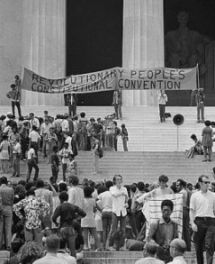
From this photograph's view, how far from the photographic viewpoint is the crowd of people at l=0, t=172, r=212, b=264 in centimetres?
1413

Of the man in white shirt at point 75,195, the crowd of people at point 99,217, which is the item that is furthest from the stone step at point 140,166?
the man in white shirt at point 75,195

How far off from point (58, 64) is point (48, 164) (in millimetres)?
13730

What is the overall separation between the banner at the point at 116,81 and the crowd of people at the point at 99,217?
46.3ft

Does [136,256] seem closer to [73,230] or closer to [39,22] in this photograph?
[73,230]

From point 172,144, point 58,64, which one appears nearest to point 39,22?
point 58,64

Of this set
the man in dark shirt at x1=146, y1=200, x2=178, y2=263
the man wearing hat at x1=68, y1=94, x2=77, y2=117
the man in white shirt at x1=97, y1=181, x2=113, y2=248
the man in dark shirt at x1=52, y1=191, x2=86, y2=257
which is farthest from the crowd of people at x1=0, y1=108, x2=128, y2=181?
the man in dark shirt at x1=146, y1=200, x2=178, y2=263

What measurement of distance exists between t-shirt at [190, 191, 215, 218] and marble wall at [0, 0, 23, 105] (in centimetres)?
2883

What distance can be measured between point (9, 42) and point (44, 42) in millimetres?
4502

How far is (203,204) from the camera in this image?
14.5 metres

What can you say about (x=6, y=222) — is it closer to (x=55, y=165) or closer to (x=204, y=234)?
(x=204, y=234)

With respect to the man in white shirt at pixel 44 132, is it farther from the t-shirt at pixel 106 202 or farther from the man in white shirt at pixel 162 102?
the t-shirt at pixel 106 202

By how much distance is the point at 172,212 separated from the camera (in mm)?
14164

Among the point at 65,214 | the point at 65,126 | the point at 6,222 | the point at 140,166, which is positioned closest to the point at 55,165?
the point at 140,166

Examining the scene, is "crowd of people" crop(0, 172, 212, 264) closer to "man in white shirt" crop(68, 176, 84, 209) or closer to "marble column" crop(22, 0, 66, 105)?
"man in white shirt" crop(68, 176, 84, 209)
